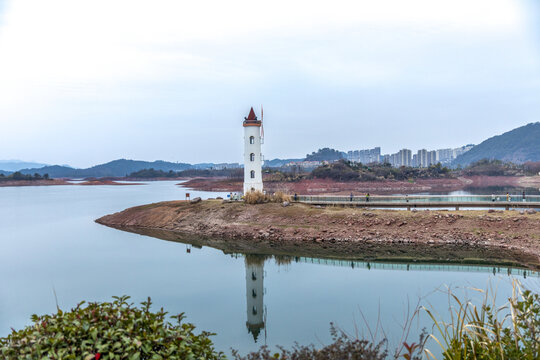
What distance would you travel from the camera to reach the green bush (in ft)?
13.5

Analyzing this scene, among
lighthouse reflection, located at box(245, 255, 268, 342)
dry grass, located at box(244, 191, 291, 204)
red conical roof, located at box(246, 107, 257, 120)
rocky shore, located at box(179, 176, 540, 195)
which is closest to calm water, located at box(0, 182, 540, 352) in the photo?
lighthouse reflection, located at box(245, 255, 268, 342)

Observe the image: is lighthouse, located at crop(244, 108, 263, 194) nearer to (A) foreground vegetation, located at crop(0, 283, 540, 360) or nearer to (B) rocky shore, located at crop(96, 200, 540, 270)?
(B) rocky shore, located at crop(96, 200, 540, 270)

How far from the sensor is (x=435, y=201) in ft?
111

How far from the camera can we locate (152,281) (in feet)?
61.6

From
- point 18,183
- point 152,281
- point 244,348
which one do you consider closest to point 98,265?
point 152,281

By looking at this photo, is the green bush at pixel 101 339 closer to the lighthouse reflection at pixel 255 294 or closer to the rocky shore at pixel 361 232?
the lighthouse reflection at pixel 255 294

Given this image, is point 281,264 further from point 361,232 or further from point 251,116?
point 251,116

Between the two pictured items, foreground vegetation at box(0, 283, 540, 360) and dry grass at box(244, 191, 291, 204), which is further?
dry grass at box(244, 191, 291, 204)

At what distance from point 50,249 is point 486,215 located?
110ft

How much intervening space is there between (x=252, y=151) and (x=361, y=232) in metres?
15.8

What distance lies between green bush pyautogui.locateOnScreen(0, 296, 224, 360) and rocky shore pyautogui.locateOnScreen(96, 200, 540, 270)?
20.7 m

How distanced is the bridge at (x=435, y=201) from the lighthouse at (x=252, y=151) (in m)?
5.21

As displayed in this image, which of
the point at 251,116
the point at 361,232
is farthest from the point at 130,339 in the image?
the point at 251,116

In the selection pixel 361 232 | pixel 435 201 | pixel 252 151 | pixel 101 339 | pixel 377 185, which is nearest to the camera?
pixel 101 339
